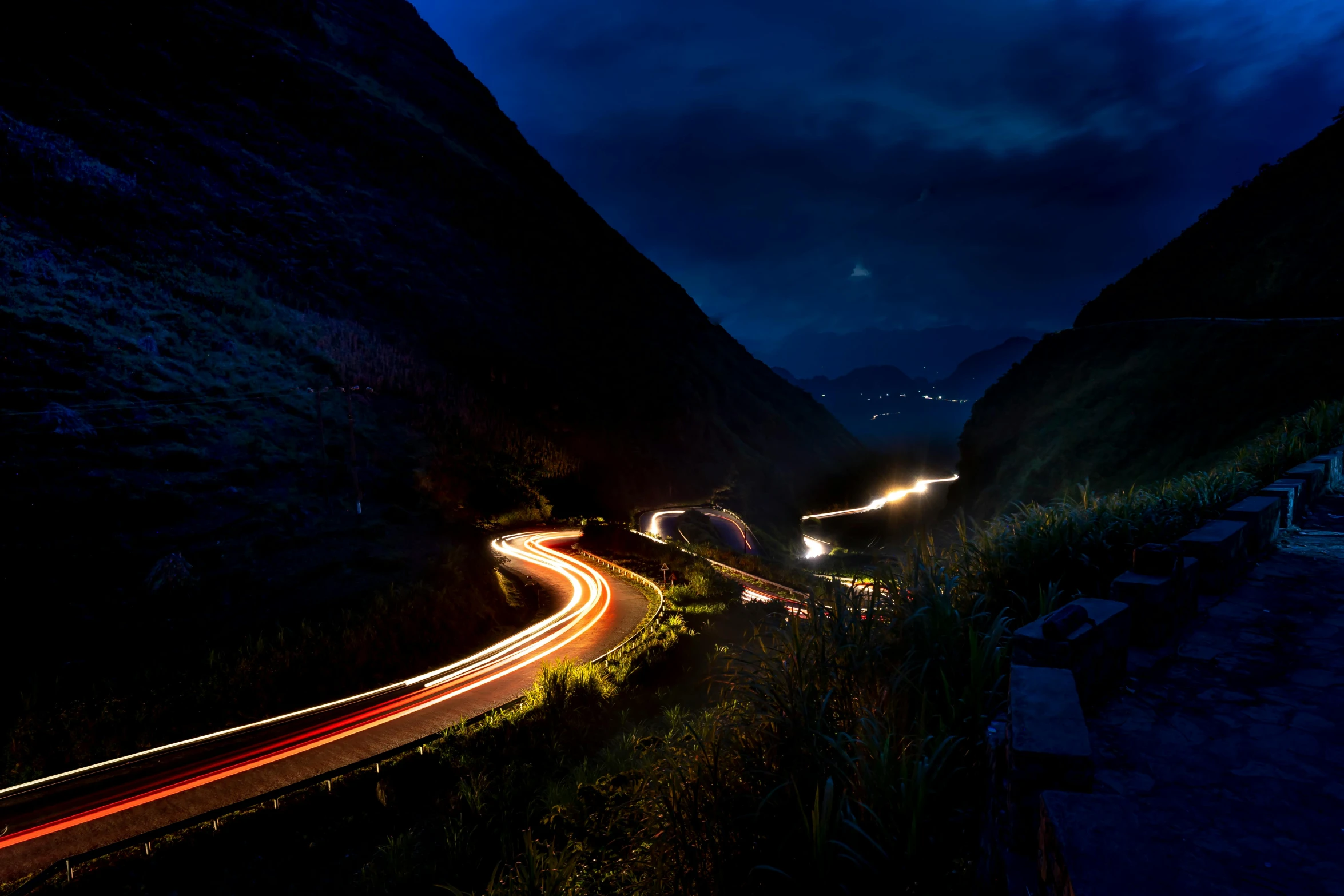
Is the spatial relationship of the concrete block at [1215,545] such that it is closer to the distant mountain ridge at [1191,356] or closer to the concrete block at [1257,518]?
the concrete block at [1257,518]

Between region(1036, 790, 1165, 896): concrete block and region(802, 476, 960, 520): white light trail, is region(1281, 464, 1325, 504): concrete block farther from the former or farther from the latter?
region(802, 476, 960, 520): white light trail

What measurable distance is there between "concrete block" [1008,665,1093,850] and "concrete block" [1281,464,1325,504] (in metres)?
8.61

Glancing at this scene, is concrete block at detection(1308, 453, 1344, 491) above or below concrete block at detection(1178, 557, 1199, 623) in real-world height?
above

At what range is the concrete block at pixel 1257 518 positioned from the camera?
21.1 feet

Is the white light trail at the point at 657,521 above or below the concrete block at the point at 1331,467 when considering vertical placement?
below

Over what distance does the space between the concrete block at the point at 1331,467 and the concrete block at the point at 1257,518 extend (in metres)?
4.22

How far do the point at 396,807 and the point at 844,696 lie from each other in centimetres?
921

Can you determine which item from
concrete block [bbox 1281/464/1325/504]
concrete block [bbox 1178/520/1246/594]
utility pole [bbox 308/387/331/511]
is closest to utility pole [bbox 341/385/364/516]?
utility pole [bbox 308/387/331/511]

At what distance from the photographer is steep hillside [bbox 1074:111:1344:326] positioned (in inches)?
1734

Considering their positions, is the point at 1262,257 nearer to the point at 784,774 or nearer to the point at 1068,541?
the point at 1068,541

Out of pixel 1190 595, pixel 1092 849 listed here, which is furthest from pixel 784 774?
pixel 1190 595

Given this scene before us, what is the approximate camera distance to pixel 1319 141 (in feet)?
180

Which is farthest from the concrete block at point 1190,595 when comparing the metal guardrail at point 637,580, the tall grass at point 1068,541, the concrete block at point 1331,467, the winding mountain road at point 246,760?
the metal guardrail at point 637,580

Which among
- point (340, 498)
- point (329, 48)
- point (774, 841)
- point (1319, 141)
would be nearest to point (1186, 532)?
point (774, 841)
